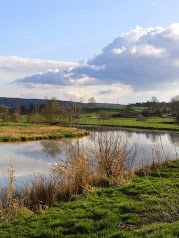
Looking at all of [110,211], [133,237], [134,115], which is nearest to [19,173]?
[110,211]

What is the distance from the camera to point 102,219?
9.31m

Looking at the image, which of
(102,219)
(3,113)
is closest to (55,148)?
(102,219)

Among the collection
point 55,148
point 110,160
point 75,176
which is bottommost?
point 55,148

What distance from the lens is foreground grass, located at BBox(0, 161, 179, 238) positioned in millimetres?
7764

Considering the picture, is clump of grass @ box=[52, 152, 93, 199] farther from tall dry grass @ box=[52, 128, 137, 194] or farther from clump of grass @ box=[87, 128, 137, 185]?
clump of grass @ box=[87, 128, 137, 185]

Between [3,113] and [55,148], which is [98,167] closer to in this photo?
[55,148]

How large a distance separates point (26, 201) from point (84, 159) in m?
3.31

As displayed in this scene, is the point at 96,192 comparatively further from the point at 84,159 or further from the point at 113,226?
the point at 113,226

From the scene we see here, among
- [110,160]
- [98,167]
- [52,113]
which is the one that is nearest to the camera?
[98,167]

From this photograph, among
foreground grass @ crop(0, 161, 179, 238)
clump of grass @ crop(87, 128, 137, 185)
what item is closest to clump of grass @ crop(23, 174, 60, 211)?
foreground grass @ crop(0, 161, 179, 238)

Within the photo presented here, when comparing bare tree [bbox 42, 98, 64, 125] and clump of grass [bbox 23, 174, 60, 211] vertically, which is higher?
bare tree [bbox 42, 98, 64, 125]

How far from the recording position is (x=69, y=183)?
497 inches

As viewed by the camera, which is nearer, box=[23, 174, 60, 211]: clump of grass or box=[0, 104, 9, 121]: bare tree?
box=[23, 174, 60, 211]: clump of grass

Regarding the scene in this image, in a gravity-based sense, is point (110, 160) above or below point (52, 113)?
below
